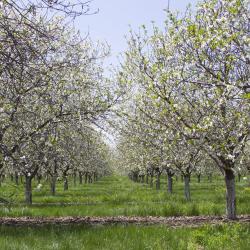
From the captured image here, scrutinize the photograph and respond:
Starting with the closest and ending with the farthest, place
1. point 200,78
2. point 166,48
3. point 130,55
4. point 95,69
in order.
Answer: point 200,78, point 166,48, point 130,55, point 95,69

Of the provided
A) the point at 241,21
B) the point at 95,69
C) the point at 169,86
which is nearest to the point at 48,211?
the point at 95,69

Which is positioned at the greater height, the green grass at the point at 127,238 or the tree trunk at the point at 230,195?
the tree trunk at the point at 230,195

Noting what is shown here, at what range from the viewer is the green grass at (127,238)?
9.26m

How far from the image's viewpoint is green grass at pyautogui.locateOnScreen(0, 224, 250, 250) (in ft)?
30.4

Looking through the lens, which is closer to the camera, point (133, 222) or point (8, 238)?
point (8, 238)

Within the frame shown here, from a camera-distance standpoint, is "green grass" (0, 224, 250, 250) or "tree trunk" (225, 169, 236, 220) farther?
"tree trunk" (225, 169, 236, 220)

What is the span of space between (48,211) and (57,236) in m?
6.94

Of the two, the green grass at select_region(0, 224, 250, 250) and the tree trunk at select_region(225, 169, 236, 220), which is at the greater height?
the tree trunk at select_region(225, 169, 236, 220)

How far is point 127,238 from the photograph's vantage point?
1012 cm

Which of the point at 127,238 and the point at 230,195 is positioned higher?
the point at 230,195

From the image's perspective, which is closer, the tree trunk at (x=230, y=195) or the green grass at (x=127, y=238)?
the green grass at (x=127, y=238)

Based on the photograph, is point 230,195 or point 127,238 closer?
point 127,238

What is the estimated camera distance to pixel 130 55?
655 inches

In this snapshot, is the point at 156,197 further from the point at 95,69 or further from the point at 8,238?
the point at 8,238
